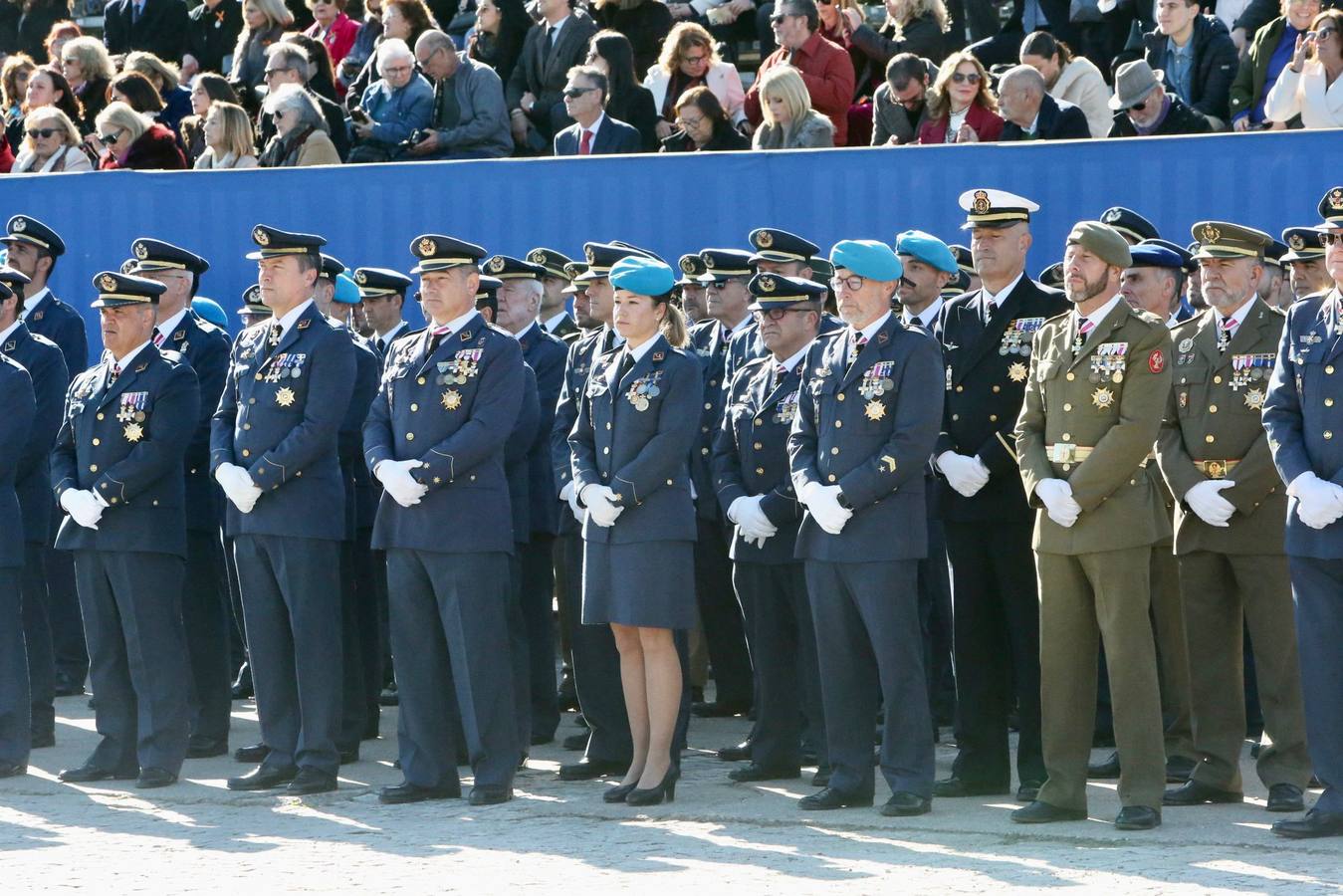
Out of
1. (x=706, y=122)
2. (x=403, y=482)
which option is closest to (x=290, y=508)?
(x=403, y=482)

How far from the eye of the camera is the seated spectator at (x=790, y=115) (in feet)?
35.1

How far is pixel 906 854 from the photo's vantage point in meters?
6.23

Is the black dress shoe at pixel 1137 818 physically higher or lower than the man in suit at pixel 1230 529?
lower

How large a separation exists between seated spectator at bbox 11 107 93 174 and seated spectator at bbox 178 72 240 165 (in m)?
0.89

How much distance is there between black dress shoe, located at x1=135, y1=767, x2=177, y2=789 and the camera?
761 centimetres

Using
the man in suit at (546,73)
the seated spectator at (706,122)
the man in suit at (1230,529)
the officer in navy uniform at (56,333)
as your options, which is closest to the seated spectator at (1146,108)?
the seated spectator at (706,122)

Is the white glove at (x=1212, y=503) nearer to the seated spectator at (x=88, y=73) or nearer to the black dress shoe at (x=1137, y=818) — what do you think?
the black dress shoe at (x=1137, y=818)

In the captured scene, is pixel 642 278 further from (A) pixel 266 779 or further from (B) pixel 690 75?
(B) pixel 690 75

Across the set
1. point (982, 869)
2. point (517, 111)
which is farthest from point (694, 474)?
point (517, 111)

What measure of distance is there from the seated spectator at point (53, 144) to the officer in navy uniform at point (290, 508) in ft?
15.4

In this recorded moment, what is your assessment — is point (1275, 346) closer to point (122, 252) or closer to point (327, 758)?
point (327, 758)

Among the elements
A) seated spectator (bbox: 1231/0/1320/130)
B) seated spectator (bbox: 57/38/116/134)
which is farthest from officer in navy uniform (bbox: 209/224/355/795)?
seated spectator (bbox: 57/38/116/134)

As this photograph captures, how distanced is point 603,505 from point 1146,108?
4.75 metres

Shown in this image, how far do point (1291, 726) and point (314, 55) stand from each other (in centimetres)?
824
